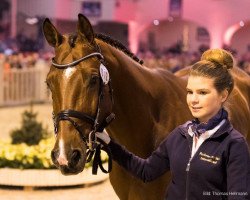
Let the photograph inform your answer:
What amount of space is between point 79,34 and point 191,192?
1.03 m

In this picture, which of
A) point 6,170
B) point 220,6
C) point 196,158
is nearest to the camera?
point 196,158

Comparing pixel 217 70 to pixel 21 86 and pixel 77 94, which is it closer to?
pixel 77 94

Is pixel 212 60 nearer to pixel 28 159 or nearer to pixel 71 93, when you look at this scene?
pixel 71 93

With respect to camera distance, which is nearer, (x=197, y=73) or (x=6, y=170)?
(x=197, y=73)

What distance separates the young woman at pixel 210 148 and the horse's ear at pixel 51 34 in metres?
0.81

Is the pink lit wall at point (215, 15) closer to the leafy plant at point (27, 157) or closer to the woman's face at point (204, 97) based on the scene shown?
the leafy plant at point (27, 157)

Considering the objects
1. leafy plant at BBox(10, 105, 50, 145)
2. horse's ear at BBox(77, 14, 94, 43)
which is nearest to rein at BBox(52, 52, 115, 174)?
horse's ear at BBox(77, 14, 94, 43)

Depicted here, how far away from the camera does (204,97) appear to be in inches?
94.5

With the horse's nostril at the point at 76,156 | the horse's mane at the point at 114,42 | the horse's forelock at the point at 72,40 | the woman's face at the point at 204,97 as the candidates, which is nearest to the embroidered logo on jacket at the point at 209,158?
the woman's face at the point at 204,97

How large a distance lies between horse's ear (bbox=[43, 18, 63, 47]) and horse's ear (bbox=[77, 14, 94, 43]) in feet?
0.36

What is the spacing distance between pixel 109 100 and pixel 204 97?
698 millimetres

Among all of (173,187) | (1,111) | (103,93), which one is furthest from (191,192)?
(1,111)

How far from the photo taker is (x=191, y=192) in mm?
2439

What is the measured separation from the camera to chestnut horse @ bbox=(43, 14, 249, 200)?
8.70 ft
